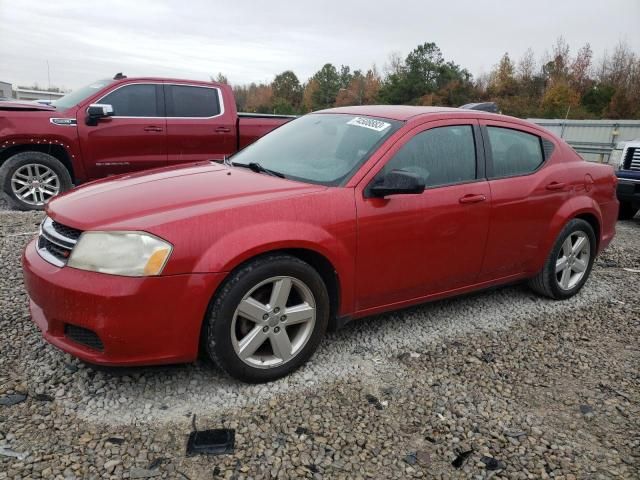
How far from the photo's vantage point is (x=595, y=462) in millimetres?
2434

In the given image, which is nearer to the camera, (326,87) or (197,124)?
(197,124)

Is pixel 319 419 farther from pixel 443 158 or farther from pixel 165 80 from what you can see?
pixel 165 80

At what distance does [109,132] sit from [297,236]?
16.5 feet

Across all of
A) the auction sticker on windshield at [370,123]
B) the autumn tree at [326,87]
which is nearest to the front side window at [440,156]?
the auction sticker on windshield at [370,123]

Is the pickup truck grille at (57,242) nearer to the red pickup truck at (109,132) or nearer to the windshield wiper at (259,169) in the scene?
the windshield wiper at (259,169)

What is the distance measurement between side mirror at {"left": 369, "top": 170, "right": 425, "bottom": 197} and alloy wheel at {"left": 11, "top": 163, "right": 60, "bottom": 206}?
16.8 feet

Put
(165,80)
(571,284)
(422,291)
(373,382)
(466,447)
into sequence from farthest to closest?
(165,80) → (571,284) → (422,291) → (373,382) → (466,447)

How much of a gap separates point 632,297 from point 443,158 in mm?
2562

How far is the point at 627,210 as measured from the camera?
28.2ft

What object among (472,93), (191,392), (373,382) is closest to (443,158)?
(373,382)

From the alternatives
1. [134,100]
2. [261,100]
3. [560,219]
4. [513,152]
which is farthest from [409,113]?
[261,100]

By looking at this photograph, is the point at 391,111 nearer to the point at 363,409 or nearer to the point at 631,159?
the point at 363,409

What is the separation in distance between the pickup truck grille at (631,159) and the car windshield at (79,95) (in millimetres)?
8130

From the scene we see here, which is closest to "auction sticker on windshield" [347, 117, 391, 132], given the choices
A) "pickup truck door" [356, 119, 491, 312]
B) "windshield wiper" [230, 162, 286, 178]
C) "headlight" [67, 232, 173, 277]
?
"pickup truck door" [356, 119, 491, 312]
